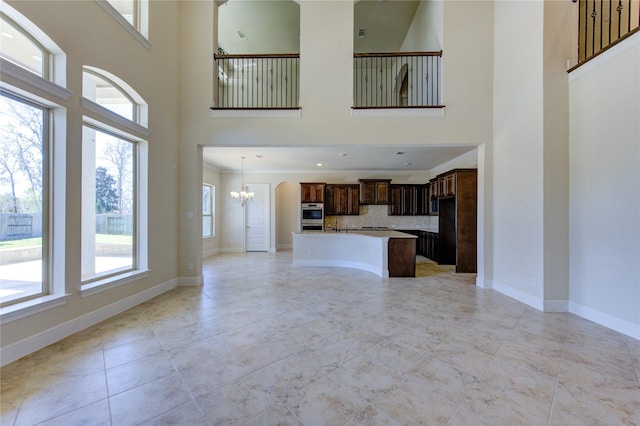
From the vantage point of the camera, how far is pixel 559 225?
3242 millimetres

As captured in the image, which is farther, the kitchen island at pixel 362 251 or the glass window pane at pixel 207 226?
the glass window pane at pixel 207 226

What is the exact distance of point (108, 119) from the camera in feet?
9.91

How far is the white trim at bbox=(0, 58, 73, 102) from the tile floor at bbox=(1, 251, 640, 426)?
91.2 inches

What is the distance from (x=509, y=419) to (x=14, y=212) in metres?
4.09

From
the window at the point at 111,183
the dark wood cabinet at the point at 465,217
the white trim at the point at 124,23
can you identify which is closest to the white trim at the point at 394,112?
the dark wood cabinet at the point at 465,217

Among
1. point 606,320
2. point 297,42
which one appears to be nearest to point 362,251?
point 606,320

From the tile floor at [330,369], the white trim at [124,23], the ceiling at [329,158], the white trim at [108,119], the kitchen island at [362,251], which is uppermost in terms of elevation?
the white trim at [124,23]

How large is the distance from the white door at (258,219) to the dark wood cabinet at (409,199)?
4.19 metres

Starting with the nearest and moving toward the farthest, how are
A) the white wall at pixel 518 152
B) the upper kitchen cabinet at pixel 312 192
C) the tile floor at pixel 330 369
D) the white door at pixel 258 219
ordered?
the tile floor at pixel 330 369
the white wall at pixel 518 152
the upper kitchen cabinet at pixel 312 192
the white door at pixel 258 219

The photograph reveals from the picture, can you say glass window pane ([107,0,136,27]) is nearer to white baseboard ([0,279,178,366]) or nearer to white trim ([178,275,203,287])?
white baseboard ([0,279,178,366])

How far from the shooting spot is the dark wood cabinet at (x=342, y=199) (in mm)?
8234

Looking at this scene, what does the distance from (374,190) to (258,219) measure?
13.1 feet

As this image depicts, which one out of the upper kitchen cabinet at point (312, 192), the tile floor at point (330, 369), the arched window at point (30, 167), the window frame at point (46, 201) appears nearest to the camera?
the tile floor at point (330, 369)

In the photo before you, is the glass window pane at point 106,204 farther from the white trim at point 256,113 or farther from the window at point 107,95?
the white trim at point 256,113
